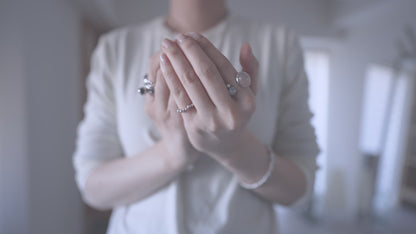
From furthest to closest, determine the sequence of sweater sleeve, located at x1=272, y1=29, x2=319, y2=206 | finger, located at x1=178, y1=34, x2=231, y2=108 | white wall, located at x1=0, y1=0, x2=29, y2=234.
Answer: white wall, located at x1=0, y1=0, x2=29, y2=234 < sweater sleeve, located at x1=272, y1=29, x2=319, y2=206 < finger, located at x1=178, y1=34, x2=231, y2=108

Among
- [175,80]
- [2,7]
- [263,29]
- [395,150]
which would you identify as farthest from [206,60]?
[395,150]

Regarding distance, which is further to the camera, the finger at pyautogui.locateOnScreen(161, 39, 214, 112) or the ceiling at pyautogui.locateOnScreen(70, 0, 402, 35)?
the ceiling at pyautogui.locateOnScreen(70, 0, 402, 35)

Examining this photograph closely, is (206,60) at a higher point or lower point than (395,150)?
higher

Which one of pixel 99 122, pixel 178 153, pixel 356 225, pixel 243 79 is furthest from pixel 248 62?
pixel 356 225

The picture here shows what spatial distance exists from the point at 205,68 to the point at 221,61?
0.6 inches

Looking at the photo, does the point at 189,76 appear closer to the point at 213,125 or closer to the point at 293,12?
the point at 213,125

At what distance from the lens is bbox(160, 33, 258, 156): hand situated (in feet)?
0.42

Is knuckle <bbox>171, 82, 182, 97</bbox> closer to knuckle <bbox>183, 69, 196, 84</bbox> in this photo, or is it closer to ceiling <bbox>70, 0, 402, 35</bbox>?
knuckle <bbox>183, 69, 196, 84</bbox>

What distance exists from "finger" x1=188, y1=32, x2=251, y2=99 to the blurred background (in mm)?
170

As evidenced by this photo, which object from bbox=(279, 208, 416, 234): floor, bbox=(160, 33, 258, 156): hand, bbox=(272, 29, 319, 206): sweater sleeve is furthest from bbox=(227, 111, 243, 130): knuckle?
bbox=(279, 208, 416, 234): floor

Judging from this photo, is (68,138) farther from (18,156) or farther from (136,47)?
(136,47)

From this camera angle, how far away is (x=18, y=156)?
479mm

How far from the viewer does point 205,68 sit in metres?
0.12

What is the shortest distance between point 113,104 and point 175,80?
0.60ft
